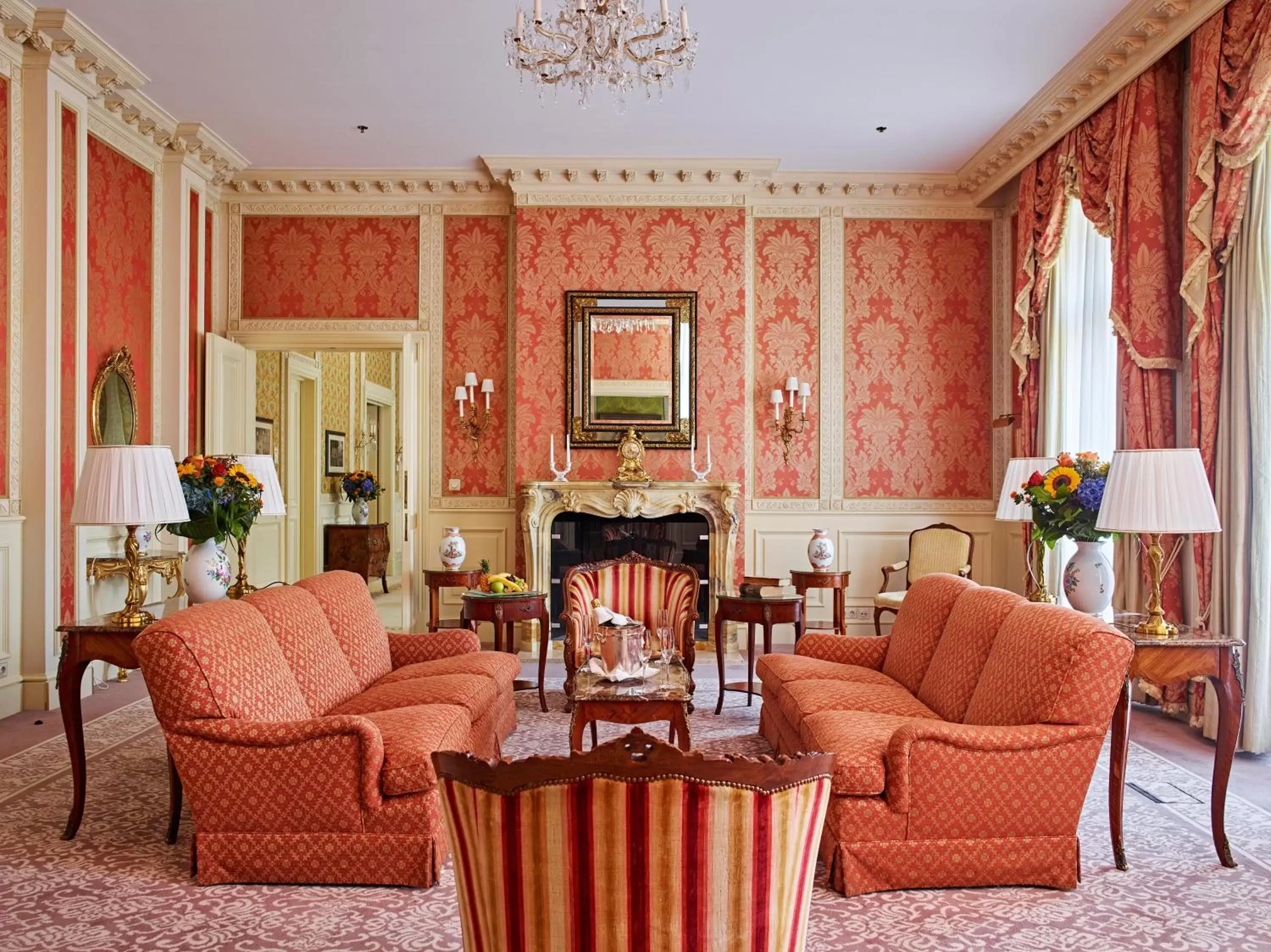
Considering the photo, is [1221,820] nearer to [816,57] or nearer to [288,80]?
[816,57]

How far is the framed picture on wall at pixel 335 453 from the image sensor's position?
1078 centimetres

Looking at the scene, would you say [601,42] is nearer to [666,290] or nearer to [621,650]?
[621,650]

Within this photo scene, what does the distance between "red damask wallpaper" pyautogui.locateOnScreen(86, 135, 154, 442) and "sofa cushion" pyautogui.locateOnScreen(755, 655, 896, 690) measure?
14.6ft

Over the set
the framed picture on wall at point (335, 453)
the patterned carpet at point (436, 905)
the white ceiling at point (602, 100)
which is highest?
the white ceiling at point (602, 100)

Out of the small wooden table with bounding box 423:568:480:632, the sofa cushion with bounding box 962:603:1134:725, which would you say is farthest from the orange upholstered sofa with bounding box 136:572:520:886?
the small wooden table with bounding box 423:568:480:632

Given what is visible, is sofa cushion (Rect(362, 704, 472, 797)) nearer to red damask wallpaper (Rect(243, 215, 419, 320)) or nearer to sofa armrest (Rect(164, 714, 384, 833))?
sofa armrest (Rect(164, 714, 384, 833))

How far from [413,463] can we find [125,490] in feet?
13.2

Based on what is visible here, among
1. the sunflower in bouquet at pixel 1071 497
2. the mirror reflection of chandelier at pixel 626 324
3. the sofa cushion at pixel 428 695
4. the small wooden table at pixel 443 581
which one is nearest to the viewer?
the sofa cushion at pixel 428 695

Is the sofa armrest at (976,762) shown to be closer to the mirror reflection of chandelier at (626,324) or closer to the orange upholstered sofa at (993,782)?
the orange upholstered sofa at (993,782)

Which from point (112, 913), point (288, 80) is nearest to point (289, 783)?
point (112, 913)

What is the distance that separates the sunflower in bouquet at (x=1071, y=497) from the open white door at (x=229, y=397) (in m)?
5.83

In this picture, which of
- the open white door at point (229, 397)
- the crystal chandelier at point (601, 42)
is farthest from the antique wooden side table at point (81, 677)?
the open white door at point (229, 397)

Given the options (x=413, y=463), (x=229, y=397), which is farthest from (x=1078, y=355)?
(x=229, y=397)

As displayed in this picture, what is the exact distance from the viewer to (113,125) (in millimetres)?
6055
